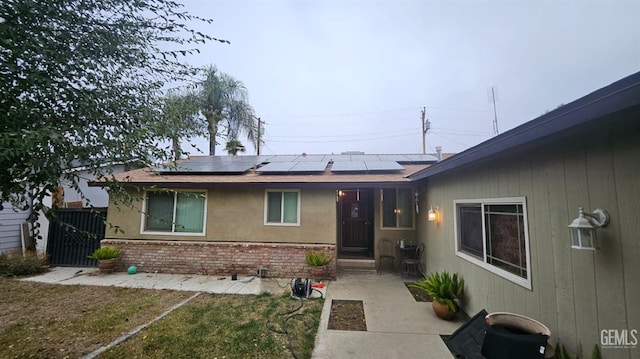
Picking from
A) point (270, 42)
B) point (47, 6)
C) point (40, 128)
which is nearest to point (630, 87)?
point (40, 128)

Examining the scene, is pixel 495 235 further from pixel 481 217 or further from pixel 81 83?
pixel 81 83

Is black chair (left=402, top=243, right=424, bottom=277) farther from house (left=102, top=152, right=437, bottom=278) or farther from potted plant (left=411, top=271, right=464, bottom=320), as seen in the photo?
potted plant (left=411, top=271, right=464, bottom=320)

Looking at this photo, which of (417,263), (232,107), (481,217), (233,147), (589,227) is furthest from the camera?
(232,107)

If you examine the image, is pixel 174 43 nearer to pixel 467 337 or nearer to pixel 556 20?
pixel 467 337

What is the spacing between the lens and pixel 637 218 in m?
1.81

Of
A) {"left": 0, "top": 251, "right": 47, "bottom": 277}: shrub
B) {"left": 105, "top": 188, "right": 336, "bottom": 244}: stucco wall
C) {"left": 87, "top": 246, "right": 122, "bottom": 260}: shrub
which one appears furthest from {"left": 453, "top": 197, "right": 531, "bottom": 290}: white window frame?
{"left": 0, "top": 251, "right": 47, "bottom": 277}: shrub

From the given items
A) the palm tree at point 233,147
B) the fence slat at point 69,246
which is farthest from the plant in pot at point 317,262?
the palm tree at point 233,147

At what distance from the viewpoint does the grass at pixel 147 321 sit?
3.26 m

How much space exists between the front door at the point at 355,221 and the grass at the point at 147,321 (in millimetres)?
3945

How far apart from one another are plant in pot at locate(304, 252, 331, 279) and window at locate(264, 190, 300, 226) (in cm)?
103

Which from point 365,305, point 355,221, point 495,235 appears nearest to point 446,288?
point 495,235

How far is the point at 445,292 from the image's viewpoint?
4250 millimetres

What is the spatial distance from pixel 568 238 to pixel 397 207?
5078 mm

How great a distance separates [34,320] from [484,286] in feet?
23.6
